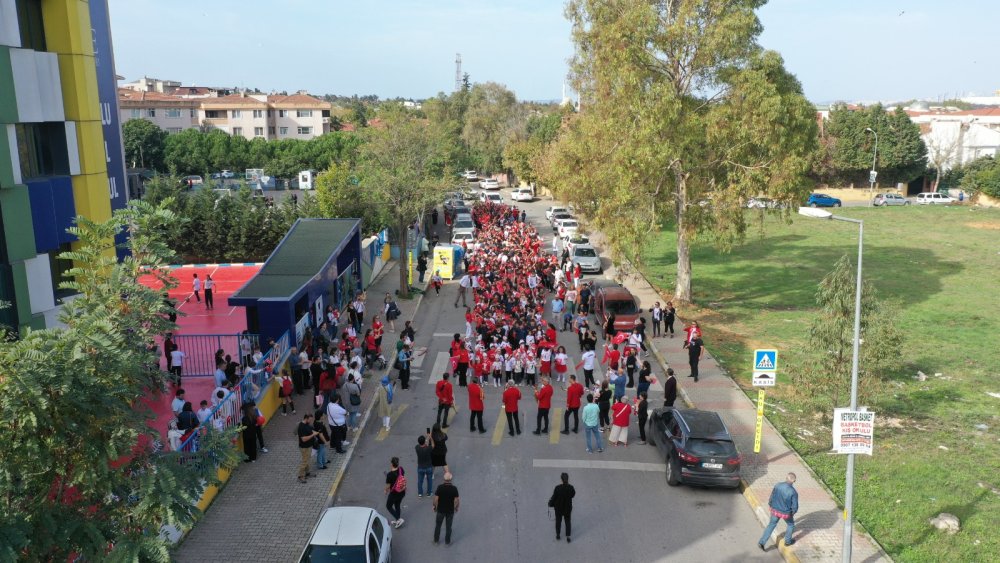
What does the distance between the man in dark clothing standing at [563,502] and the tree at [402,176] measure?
61.7 feet

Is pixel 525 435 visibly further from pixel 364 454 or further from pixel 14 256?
pixel 14 256

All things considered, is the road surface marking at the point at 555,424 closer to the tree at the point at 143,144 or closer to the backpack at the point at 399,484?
the backpack at the point at 399,484

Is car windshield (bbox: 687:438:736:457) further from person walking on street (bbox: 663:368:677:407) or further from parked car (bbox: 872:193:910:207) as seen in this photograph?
parked car (bbox: 872:193:910:207)

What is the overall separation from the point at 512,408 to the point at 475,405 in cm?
88

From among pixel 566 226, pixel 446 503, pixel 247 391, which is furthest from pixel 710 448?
pixel 566 226

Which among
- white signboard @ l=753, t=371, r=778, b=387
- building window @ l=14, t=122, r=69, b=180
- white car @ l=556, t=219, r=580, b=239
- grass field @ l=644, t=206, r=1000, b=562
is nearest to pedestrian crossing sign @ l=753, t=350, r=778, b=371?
white signboard @ l=753, t=371, r=778, b=387

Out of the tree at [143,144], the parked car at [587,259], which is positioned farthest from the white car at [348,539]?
the tree at [143,144]

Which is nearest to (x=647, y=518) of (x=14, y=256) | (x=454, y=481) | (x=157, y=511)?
(x=454, y=481)

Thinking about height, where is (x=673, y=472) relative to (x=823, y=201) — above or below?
below

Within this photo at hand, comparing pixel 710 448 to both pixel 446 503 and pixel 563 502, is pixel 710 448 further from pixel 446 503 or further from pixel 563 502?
pixel 446 503

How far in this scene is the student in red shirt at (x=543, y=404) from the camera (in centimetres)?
1689

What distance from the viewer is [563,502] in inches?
493

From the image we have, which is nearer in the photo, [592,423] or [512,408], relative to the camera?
[592,423]

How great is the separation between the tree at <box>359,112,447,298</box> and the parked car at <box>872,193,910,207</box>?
52310 mm
